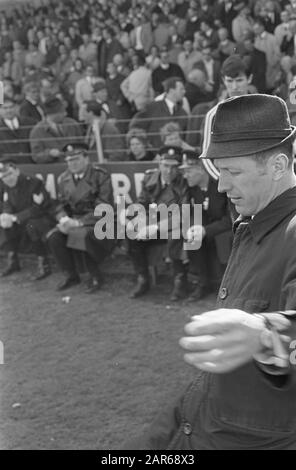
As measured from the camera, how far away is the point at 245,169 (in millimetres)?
2045

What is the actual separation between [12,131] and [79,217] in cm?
306

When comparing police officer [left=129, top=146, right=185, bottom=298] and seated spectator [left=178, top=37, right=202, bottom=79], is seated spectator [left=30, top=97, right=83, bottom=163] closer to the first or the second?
police officer [left=129, top=146, right=185, bottom=298]

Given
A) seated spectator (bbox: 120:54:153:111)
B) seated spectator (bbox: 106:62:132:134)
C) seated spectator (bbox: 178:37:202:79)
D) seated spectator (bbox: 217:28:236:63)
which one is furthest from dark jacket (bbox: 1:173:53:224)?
seated spectator (bbox: 217:28:236:63)

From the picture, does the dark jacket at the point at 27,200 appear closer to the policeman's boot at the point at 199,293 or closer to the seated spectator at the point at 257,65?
the policeman's boot at the point at 199,293

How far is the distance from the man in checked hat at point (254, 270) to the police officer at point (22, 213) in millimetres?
6189

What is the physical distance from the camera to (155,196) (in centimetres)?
716

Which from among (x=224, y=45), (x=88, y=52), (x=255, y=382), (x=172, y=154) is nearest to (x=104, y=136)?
(x=172, y=154)

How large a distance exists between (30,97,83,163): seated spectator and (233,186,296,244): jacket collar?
7.15m

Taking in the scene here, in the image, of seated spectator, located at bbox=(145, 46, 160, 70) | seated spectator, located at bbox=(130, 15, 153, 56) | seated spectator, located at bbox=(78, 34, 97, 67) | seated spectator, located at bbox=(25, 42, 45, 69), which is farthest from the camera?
seated spectator, located at bbox=(25, 42, 45, 69)

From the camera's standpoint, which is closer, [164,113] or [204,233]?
[204,233]

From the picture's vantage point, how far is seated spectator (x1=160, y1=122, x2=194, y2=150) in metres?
7.45

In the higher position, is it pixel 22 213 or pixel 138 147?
pixel 138 147

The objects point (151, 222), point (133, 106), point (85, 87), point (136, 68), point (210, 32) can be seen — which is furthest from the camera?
point (85, 87)

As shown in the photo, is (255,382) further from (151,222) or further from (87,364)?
(151,222)
